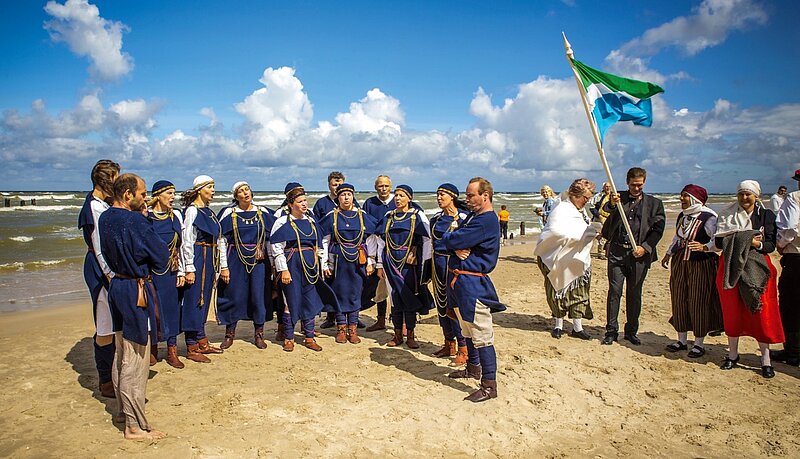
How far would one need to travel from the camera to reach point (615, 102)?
5945 mm

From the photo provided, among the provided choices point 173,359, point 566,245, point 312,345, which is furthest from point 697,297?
point 173,359

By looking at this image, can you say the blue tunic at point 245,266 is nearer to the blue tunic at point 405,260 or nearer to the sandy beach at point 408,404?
the sandy beach at point 408,404

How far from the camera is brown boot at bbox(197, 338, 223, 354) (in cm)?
577

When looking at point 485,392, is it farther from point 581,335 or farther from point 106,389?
point 106,389

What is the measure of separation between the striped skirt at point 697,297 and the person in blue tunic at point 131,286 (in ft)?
18.2

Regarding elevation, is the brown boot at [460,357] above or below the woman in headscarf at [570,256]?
below

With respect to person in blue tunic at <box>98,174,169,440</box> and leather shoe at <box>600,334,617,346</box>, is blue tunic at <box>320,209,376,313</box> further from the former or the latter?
leather shoe at <box>600,334,617,346</box>

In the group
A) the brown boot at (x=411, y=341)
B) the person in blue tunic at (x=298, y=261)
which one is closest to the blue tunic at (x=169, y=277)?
the person in blue tunic at (x=298, y=261)

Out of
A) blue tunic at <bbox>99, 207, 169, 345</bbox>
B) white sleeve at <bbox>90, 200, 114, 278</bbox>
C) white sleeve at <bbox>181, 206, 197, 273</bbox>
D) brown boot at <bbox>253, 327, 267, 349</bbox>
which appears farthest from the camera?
brown boot at <bbox>253, 327, 267, 349</bbox>

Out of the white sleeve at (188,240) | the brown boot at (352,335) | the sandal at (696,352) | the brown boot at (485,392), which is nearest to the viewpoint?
the brown boot at (485,392)

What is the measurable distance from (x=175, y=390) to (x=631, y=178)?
222 inches

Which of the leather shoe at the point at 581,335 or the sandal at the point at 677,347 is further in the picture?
the leather shoe at the point at 581,335

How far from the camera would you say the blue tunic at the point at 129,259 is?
3.48 meters

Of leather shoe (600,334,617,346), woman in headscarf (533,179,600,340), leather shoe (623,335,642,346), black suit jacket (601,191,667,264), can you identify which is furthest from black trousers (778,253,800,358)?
woman in headscarf (533,179,600,340)
